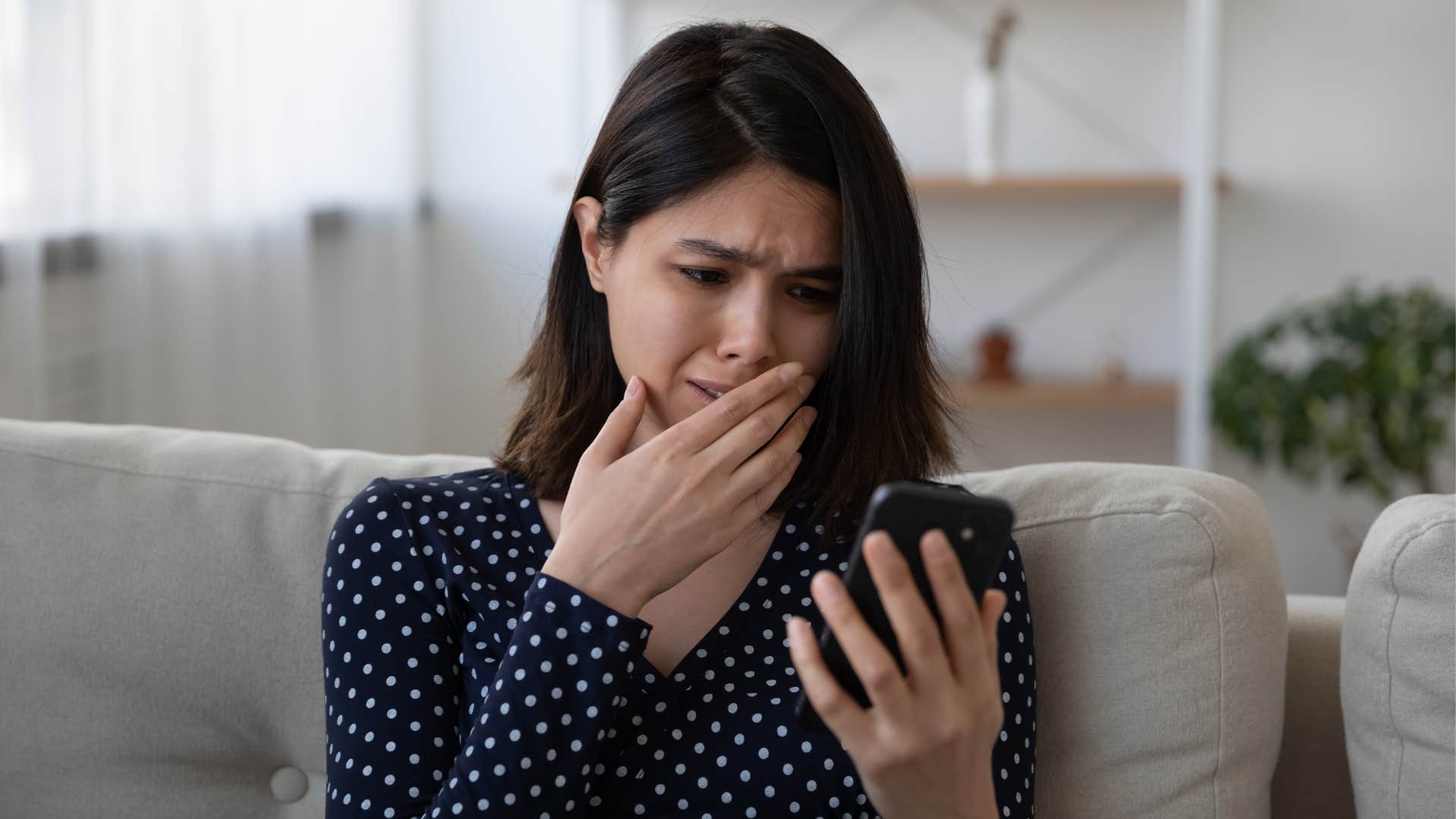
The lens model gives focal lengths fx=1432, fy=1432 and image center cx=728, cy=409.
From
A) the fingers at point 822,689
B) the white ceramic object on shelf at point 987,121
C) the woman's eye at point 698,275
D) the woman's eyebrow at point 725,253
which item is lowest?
the fingers at point 822,689

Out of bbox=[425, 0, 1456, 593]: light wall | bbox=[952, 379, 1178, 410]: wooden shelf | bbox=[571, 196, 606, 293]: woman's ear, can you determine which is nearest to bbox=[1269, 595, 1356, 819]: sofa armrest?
bbox=[571, 196, 606, 293]: woman's ear

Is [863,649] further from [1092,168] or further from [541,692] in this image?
[1092,168]

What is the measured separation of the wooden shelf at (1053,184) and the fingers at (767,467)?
2191 mm

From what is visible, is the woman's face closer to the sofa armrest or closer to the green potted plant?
the sofa armrest

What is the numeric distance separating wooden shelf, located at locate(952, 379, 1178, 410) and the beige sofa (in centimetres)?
204

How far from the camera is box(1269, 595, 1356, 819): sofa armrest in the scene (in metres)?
1.25

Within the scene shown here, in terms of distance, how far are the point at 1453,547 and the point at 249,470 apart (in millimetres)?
1007

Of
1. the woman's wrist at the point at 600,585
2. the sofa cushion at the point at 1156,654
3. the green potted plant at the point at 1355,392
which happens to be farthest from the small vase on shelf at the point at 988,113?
the woman's wrist at the point at 600,585

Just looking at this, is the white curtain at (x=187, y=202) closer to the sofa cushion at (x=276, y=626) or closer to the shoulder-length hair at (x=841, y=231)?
the sofa cushion at (x=276, y=626)

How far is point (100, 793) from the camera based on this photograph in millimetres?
1262

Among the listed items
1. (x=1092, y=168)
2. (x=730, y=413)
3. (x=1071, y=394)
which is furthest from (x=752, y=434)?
(x=1092, y=168)

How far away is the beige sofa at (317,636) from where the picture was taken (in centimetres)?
112

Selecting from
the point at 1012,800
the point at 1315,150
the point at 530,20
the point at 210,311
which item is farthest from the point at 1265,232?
the point at 1012,800

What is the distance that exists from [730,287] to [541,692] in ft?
1.13
